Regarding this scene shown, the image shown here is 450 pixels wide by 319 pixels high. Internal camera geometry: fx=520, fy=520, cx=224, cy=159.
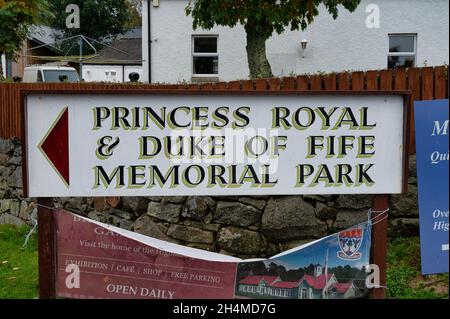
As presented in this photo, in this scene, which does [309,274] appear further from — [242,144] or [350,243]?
[242,144]

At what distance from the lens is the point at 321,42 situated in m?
14.5

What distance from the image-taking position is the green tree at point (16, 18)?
Result: 12.0m

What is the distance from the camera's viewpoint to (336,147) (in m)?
3.69

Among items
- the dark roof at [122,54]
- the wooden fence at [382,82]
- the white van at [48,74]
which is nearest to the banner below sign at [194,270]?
the wooden fence at [382,82]

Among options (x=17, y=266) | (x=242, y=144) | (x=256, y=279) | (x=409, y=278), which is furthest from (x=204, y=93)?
(x=17, y=266)

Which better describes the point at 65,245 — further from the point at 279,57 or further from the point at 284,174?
the point at 279,57

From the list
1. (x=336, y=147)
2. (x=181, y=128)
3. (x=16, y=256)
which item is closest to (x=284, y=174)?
(x=336, y=147)

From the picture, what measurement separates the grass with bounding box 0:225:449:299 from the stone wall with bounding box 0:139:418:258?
0.95 ft

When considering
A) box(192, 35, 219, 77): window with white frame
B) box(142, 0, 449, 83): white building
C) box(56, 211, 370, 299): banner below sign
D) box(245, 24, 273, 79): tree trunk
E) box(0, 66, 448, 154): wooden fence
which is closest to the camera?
box(56, 211, 370, 299): banner below sign

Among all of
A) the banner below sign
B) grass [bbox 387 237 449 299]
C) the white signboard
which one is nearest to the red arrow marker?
the white signboard

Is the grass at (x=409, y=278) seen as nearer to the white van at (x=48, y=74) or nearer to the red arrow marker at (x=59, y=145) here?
the red arrow marker at (x=59, y=145)

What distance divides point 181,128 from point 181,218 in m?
1.47

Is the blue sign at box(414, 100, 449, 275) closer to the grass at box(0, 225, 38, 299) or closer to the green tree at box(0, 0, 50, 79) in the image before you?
the grass at box(0, 225, 38, 299)

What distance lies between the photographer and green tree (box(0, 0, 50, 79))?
1200cm
